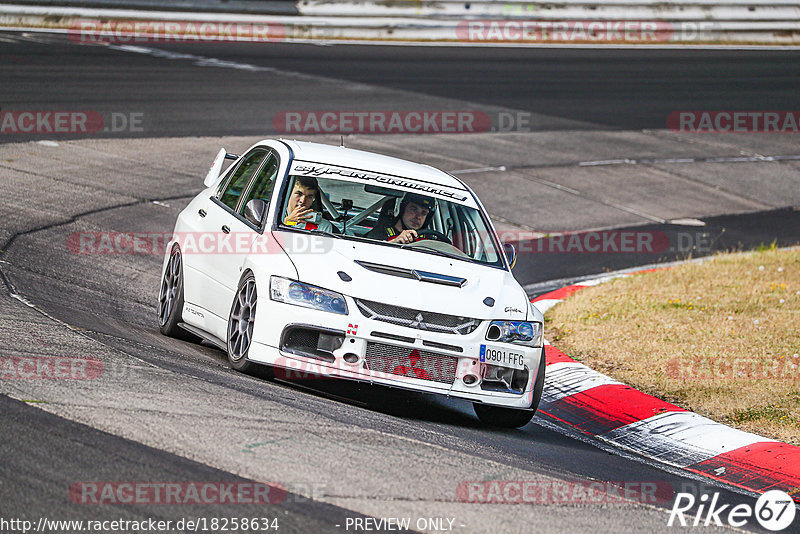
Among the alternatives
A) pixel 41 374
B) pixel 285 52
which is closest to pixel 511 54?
pixel 285 52

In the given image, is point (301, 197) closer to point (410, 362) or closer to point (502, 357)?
point (410, 362)

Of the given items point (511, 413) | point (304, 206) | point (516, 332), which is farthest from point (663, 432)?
point (304, 206)

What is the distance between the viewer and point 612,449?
742cm

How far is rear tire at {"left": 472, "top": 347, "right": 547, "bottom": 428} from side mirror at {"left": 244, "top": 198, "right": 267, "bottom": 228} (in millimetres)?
1907

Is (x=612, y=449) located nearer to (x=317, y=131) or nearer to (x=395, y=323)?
(x=395, y=323)

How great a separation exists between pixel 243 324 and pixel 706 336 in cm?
456

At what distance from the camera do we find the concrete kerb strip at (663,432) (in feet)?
23.0

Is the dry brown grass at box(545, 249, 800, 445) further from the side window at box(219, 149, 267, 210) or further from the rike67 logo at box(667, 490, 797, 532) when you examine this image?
the side window at box(219, 149, 267, 210)

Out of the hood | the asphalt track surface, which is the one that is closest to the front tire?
the asphalt track surface

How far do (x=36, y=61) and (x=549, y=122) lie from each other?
913 cm

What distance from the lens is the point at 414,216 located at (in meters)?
8.17

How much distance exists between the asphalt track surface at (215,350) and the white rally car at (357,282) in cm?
27

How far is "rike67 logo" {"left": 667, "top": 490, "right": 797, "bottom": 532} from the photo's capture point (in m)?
5.63

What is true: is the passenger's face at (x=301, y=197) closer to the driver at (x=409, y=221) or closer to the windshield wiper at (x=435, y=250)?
the driver at (x=409, y=221)
